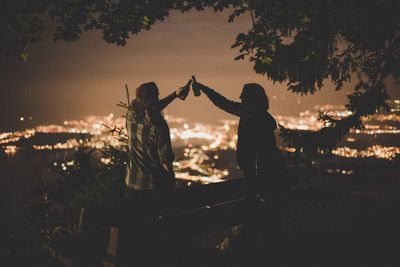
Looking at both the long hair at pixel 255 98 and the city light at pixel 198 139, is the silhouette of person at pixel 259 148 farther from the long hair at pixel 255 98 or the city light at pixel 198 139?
the city light at pixel 198 139

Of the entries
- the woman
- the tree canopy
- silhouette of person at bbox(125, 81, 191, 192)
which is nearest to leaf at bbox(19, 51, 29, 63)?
the tree canopy

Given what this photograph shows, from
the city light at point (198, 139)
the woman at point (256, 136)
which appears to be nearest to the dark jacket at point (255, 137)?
the woman at point (256, 136)

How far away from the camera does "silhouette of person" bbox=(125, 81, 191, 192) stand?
4.59m

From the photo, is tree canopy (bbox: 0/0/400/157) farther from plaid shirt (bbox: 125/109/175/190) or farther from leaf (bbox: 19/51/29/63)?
plaid shirt (bbox: 125/109/175/190)

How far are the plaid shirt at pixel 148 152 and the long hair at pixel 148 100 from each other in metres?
0.08

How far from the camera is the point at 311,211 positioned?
9.76m

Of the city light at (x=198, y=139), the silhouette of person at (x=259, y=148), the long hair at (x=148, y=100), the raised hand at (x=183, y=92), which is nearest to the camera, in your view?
the silhouette of person at (x=259, y=148)

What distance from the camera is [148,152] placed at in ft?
15.5

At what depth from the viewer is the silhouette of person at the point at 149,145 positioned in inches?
181

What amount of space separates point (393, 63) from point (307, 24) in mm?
2064

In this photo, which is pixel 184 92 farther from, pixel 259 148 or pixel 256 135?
pixel 259 148

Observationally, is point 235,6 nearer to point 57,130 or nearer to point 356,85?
point 356,85

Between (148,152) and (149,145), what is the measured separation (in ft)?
0.35

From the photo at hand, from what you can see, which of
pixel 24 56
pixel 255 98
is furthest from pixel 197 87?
pixel 24 56
